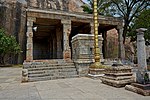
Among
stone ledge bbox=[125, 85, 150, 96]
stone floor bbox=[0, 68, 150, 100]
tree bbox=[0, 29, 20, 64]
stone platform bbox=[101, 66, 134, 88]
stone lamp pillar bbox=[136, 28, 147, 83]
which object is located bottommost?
stone floor bbox=[0, 68, 150, 100]

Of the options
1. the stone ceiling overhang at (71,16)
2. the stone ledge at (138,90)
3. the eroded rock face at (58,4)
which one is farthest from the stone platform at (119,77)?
the eroded rock face at (58,4)

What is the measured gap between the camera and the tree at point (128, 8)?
20556 mm

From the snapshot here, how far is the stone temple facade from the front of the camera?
12031 mm

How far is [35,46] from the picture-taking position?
89.1 ft

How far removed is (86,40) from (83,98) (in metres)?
6.46

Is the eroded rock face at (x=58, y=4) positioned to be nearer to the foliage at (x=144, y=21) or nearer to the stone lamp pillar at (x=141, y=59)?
the foliage at (x=144, y=21)

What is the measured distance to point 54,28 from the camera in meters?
20.9

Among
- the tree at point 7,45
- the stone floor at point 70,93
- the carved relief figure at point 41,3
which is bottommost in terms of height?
the stone floor at point 70,93

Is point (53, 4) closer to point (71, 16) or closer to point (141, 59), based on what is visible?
point (71, 16)

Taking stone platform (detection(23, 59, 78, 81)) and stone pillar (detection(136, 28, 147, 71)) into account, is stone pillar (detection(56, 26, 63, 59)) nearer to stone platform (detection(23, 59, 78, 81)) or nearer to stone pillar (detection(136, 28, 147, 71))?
stone platform (detection(23, 59, 78, 81))

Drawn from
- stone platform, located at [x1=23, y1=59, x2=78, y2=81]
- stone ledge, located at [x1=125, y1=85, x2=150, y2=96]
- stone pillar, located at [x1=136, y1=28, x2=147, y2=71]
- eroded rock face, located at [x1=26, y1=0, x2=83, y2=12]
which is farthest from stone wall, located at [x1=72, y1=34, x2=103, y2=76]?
eroded rock face, located at [x1=26, y1=0, x2=83, y2=12]

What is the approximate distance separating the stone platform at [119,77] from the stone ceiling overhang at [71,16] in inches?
424

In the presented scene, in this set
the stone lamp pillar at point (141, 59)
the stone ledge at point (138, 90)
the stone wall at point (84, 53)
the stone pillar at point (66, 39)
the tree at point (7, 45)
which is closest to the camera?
the stone ledge at point (138, 90)

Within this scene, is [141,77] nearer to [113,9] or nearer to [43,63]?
[43,63]
